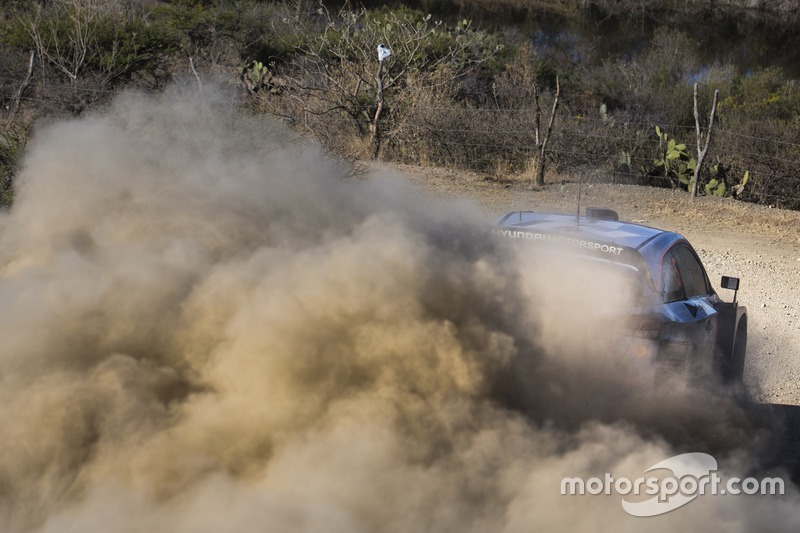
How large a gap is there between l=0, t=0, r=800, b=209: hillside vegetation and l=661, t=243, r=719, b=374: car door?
6.63 metres

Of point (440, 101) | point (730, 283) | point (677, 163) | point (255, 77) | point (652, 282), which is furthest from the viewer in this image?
point (255, 77)

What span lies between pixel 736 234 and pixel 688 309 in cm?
784

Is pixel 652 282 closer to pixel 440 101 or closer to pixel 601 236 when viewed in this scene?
pixel 601 236

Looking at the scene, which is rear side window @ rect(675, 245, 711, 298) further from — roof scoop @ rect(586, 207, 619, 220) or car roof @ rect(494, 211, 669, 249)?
roof scoop @ rect(586, 207, 619, 220)

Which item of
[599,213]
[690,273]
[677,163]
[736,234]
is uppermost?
[599,213]

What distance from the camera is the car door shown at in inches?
209

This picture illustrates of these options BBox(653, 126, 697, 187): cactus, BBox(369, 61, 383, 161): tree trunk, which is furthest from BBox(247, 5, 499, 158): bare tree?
BBox(653, 126, 697, 187): cactus

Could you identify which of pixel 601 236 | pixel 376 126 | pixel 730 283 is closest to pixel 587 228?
pixel 601 236

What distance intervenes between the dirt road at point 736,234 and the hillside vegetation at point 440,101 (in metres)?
1.01

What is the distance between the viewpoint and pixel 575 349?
5.14 m

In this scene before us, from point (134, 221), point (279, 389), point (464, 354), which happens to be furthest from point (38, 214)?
point (464, 354)

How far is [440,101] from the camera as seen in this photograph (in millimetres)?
17016

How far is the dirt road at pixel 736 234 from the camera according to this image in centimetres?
830

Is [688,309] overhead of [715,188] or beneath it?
overhead
